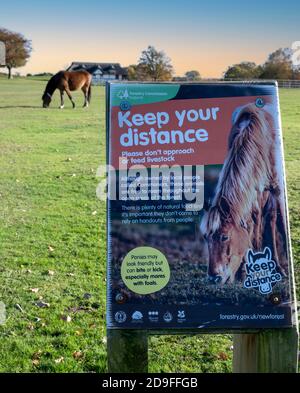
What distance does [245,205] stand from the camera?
254cm

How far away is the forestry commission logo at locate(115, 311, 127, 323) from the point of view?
249 cm

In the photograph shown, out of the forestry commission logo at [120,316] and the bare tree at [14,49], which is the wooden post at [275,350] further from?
the bare tree at [14,49]

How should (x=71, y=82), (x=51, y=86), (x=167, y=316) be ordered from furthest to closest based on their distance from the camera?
(x=71, y=82) → (x=51, y=86) → (x=167, y=316)

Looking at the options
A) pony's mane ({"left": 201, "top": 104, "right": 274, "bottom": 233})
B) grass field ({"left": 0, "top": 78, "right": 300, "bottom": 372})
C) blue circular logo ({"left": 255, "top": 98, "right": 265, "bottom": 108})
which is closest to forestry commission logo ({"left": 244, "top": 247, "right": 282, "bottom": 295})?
pony's mane ({"left": 201, "top": 104, "right": 274, "bottom": 233})

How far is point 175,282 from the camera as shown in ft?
8.20

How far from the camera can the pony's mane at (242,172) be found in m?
2.52

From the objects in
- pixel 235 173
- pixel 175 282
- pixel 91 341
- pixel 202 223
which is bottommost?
pixel 91 341

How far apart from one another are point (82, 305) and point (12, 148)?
29.8 feet

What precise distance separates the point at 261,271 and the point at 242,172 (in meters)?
0.49

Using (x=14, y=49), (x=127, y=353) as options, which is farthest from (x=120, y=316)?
(x=14, y=49)

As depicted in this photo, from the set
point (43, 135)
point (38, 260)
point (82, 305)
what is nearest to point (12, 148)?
point (43, 135)

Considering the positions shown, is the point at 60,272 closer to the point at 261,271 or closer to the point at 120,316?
the point at 120,316

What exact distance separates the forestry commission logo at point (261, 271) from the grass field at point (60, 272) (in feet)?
4.68
